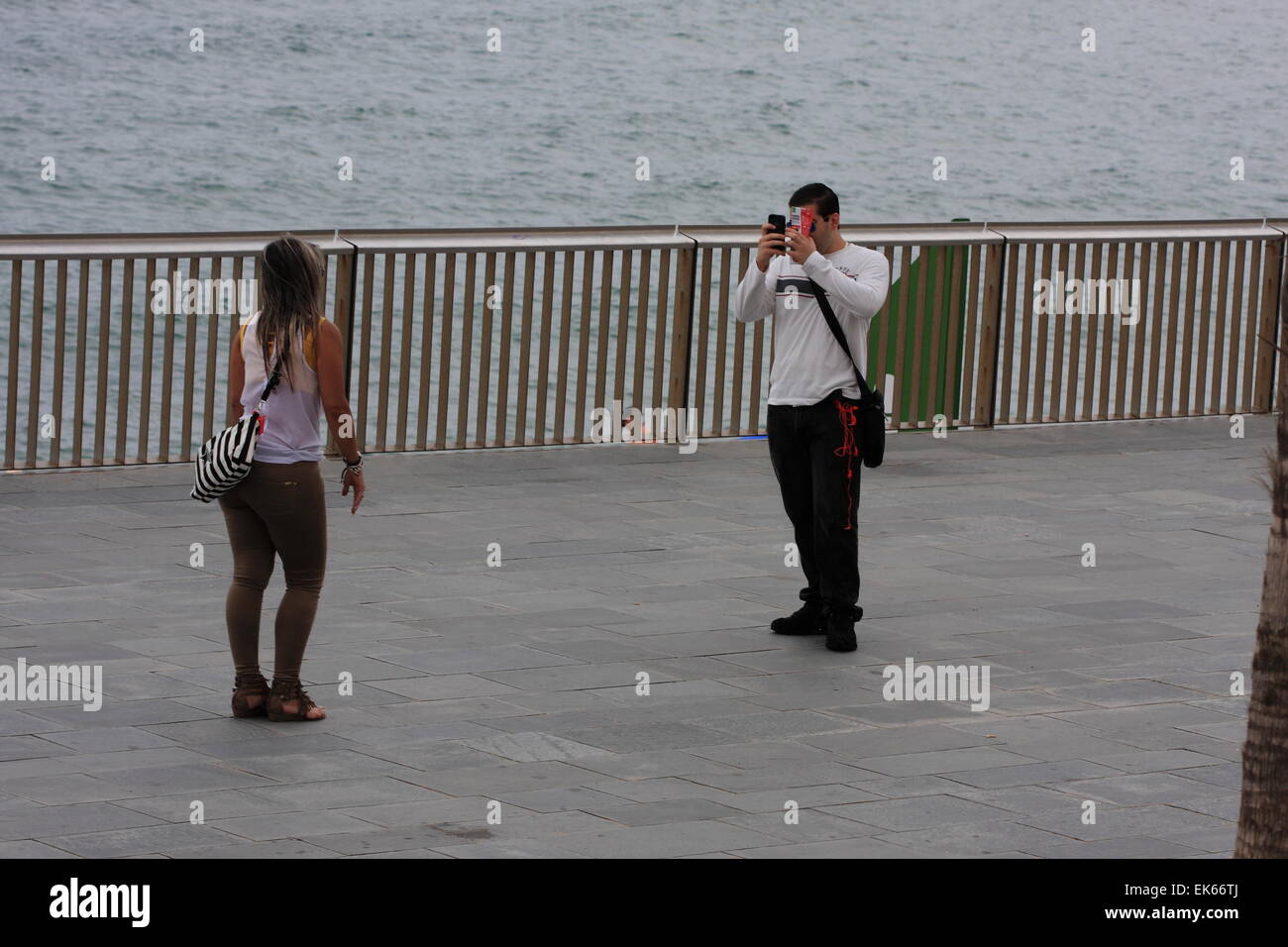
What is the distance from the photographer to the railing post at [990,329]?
12.9m

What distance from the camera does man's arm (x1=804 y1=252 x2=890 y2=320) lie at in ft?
25.9

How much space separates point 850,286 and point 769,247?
37 cm

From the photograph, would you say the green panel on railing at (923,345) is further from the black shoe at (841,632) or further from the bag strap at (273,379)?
the bag strap at (273,379)

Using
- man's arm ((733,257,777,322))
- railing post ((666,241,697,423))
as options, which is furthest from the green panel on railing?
man's arm ((733,257,777,322))

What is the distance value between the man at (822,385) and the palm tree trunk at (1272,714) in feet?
11.6

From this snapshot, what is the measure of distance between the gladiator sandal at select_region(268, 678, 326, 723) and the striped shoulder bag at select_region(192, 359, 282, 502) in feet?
2.20

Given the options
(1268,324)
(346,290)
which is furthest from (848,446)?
(1268,324)

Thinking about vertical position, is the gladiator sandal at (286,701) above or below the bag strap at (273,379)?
below

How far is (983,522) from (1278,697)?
6.07 metres

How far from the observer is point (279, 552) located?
6.94 m

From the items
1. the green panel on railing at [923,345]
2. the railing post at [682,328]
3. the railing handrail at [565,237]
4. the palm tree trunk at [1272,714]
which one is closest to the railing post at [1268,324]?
the railing handrail at [565,237]

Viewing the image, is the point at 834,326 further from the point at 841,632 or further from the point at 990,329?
the point at 990,329
